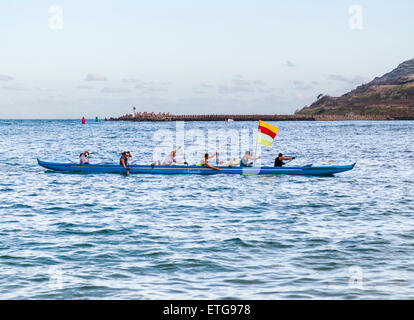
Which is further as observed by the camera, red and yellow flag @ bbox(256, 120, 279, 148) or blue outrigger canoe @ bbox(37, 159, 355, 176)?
blue outrigger canoe @ bbox(37, 159, 355, 176)

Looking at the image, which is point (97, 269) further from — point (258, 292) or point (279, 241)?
point (279, 241)

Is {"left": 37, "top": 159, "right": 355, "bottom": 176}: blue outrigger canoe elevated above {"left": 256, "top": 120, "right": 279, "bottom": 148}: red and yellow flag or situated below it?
below

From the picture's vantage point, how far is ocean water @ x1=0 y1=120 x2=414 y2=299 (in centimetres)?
1060

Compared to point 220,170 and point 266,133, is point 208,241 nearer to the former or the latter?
point 266,133

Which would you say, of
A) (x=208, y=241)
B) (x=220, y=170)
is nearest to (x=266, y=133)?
(x=220, y=170)

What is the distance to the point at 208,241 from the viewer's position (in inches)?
577

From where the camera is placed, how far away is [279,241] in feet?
48.0

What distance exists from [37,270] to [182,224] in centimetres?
635

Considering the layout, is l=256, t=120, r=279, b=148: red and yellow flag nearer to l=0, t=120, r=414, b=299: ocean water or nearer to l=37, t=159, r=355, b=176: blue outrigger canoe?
l=37, t=159, r=355, b=176: blue outrigger canoe

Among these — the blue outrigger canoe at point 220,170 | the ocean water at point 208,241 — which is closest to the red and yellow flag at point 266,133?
the blue outrigger canoe at point 220,170

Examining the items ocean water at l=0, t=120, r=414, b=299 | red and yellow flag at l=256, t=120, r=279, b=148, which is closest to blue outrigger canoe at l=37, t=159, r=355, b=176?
red and yellow flag at l=256, t=120, r=279, b=148

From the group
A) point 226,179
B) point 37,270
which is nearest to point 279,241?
point 37,270

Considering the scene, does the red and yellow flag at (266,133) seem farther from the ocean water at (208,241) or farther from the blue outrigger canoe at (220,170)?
the ocean water at (208,241)

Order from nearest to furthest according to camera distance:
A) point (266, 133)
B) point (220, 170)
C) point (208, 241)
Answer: point (208, 241)
point (266, 133)
point (220, 170)
